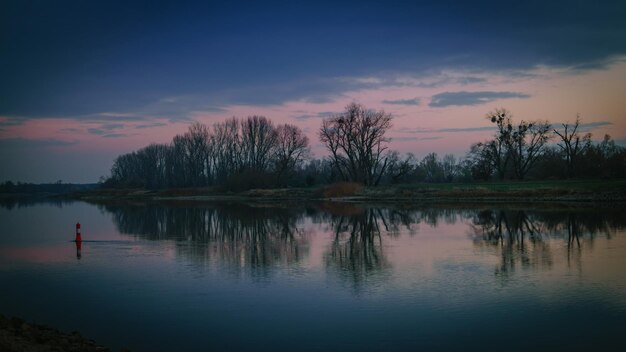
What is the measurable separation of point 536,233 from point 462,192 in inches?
1117

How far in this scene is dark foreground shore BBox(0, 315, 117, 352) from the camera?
7399 millimetres

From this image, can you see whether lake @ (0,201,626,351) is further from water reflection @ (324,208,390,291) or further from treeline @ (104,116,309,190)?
treeline @ (104,116,309,190)

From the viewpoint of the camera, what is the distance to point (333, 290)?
38.5 ft

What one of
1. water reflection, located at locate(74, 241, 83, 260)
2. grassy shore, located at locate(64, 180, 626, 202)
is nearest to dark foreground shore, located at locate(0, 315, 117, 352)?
water reflection, located at locate(74, 241, 83, 260)

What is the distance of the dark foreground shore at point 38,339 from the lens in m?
7.40

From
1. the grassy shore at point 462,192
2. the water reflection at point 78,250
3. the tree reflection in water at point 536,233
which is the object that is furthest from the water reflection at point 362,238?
the grassy shore at point 462,192

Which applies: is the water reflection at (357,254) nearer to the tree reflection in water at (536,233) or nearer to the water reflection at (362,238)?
the water reflection at (362,238)

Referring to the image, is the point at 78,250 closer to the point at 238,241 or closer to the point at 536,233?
the point at 238,241

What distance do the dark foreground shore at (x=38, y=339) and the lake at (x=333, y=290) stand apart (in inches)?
18.3

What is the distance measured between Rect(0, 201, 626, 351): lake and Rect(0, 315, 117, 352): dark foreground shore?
0.46 metres

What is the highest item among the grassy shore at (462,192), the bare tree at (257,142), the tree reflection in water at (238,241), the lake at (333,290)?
the bare tree at (257,142)

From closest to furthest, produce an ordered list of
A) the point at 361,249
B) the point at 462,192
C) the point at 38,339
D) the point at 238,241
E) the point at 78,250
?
the point at 38,339
the point at 361,249
the point at 78,250
the point at 238,241
the point at 462,192

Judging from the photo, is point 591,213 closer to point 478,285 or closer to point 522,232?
point 522,232

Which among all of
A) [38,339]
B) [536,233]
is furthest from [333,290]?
[536,233]
